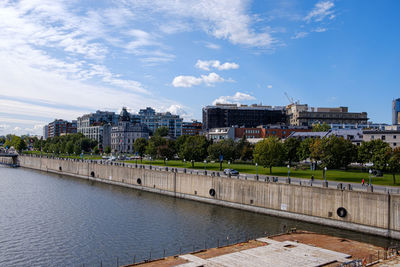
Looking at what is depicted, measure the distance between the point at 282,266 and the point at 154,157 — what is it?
348ft

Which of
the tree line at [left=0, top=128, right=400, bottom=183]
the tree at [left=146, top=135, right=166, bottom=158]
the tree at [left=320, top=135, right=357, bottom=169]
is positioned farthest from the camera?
the tree at [left=146, top=135, right=166, bottom=158]

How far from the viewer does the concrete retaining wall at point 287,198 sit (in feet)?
154

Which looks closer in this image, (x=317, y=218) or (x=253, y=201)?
(x=317, y=218)

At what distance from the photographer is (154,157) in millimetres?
134250

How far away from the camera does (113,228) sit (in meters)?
50.9

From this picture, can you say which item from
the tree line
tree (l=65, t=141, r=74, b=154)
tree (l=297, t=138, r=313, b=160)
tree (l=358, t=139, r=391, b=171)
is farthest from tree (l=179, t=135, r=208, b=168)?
tree (l=65, t=141, r=74, b=154)

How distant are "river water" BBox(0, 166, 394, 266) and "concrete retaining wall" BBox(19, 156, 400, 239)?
1719 mm

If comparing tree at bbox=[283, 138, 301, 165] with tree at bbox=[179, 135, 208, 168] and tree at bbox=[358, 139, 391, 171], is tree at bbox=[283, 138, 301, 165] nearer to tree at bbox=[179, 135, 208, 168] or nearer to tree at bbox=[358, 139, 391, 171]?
tree at bbox=[358, 139, 391, 171]

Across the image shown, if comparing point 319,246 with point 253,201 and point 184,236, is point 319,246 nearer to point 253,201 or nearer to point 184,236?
point 184,236

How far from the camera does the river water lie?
40250mm

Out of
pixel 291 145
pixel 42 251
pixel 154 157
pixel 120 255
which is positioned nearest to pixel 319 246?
pixel 120 255

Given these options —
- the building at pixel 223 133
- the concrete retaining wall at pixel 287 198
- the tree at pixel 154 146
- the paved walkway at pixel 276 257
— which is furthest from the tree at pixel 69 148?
the paved walkway at pixel 276 257

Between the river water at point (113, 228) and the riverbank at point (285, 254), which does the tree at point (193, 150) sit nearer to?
the river water at point (113, 228)

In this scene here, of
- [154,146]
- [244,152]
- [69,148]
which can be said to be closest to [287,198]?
[244,152]
